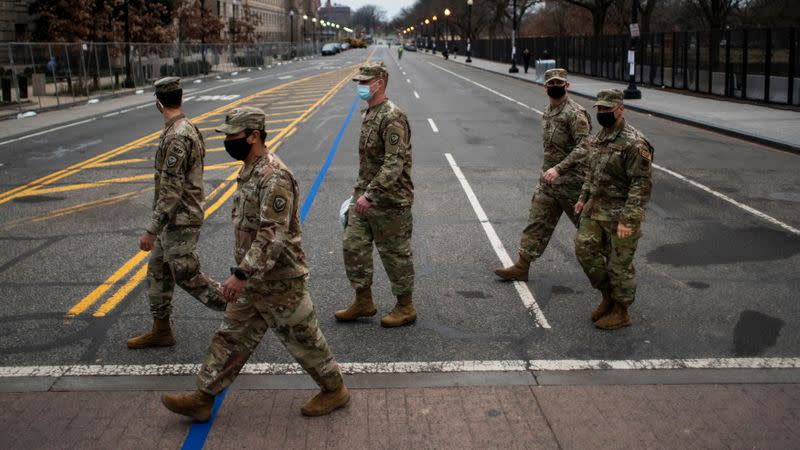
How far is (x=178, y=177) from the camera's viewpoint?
5.44 meters

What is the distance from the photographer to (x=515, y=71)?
5094cm

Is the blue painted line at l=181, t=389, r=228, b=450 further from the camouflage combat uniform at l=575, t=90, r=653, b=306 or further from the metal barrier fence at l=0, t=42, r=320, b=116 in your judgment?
the metal barrier fence at l=0, t=42, r=320, b=116

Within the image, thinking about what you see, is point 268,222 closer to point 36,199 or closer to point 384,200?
point 384,200

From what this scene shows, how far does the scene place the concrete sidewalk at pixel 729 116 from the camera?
17375mm

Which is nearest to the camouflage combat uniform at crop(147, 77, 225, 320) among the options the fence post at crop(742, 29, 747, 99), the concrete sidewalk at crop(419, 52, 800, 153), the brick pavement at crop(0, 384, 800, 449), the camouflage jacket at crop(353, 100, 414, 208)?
the brick pavement at crop(0, 384, 800, 449)

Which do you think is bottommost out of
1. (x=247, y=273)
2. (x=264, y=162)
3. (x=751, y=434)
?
(x=751, y=434)

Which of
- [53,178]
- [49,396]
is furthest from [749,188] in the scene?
[53,178]

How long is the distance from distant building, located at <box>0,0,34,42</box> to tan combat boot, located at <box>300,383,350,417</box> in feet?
146

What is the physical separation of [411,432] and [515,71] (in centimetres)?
4840

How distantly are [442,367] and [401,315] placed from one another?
938mm

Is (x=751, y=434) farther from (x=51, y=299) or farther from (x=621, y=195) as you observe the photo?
(x=51, y=299)

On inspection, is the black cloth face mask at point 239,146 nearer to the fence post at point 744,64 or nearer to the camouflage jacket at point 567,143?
the camouflage jacket at point 567,143

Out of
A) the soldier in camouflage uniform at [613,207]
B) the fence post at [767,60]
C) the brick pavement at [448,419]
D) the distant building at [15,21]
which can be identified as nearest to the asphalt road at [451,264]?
the soldier in camouflage uniform at [613,207]

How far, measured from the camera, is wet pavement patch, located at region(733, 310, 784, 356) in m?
5.79
